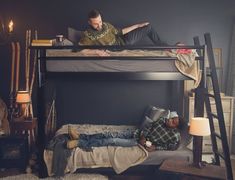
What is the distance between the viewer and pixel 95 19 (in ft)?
13.7

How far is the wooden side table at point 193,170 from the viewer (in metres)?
3.20

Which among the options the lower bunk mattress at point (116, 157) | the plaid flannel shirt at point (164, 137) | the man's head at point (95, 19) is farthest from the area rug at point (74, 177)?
the man's head at point (95, 19)

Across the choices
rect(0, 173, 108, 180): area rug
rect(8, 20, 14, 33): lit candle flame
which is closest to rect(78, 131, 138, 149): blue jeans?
rect(0, 173, 108, 180): area rug

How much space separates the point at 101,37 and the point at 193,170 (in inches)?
80.0

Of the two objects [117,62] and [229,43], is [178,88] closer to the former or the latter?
[229,43]

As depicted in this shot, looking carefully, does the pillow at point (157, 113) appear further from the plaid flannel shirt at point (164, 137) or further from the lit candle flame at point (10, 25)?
the lit candle flame at point (10, 25)

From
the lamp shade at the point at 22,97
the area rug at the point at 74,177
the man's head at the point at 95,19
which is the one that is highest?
the man's head at the point at 95,19

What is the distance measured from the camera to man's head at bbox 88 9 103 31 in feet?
13.7

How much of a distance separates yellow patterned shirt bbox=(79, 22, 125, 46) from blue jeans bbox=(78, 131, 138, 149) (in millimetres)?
1192

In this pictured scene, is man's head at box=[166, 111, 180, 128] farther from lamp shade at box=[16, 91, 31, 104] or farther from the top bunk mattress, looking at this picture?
lamp shade at box=[16, 91, 31, 104]

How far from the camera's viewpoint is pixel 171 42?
525 cm

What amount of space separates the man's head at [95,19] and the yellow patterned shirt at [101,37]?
0.20 feet

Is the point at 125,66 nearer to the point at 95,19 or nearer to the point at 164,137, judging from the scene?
the point at 95,19

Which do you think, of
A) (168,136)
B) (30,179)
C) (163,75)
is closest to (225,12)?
(163,75)
